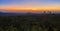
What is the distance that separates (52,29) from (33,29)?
89 centimetres

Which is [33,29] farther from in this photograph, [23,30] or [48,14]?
[48,14]

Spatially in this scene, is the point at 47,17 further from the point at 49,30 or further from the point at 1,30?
the point at 1,30

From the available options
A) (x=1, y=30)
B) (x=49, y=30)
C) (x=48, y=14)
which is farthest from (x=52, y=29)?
(x=1, y=30)

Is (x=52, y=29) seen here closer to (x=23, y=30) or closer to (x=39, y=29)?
(x=39, y=29)

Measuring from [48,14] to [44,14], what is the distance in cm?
28

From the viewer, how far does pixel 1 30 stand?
9.81 metres

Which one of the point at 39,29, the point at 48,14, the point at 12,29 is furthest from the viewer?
the point at 48,14

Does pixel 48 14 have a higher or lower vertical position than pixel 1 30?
higher

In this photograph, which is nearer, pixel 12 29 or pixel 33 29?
pixel 33 29

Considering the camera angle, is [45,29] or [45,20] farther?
[45,20]

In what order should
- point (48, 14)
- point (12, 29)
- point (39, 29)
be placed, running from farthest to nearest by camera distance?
point (48, 14), point (12, 29), point (39, 29)

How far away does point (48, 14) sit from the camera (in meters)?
9.73

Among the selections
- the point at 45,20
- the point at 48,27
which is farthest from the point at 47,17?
the point at 48,27

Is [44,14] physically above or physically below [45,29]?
above
